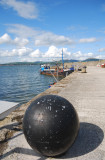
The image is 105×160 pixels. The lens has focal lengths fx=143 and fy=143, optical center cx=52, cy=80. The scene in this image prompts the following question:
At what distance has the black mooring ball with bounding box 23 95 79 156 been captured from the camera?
2.64m

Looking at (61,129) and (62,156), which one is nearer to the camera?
(61,129)

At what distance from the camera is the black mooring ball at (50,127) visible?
264 centimetres

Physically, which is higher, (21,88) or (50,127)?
(50,127)

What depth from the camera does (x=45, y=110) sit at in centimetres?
273

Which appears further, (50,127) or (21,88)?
(21,88)

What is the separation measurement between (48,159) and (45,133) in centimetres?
66

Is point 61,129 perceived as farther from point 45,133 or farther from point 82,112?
point 82,112

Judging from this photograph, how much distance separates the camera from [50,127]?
2629 millimetres

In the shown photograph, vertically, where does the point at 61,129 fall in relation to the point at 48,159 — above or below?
above

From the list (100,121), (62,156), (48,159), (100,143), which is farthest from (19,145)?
(100,121)

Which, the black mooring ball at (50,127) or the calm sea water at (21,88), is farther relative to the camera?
the calm sea water at (21,88)

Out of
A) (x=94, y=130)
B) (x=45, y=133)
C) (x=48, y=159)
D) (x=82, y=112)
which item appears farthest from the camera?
(x=82, y=112)

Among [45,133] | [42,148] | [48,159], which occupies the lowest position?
[48,159]

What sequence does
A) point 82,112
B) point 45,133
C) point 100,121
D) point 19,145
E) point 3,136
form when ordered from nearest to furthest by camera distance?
point 45,133 → point 19,145 → point 3,136 → point 100,121 → point 82,112
